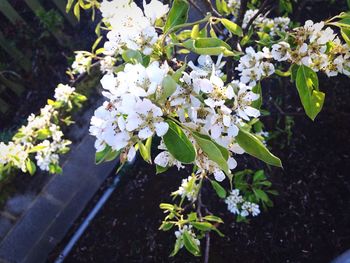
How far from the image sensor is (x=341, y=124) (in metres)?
2.20

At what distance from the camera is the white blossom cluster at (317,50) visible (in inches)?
40.2

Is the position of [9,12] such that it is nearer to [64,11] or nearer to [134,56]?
[64,11]

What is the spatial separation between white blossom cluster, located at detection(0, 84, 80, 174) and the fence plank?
122cm

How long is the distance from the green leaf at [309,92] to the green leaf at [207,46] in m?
0.23

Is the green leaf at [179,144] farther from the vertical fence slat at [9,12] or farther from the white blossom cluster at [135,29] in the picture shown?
the vertical fence slat at [9,12]

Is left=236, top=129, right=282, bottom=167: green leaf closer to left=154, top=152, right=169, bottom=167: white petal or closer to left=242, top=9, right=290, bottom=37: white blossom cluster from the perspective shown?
left=154, top=152, right=169, bottom=167: white petal

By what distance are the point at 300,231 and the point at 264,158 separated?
1.33 m

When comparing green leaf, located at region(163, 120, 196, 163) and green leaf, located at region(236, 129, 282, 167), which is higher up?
green leaf, located at region(163, 120, 196, 163)

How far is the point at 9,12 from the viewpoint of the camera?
110 inches

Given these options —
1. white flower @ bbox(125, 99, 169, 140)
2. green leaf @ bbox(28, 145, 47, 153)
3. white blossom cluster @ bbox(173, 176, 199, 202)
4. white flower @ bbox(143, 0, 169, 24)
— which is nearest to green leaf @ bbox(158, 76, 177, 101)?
white flower @ bbox(125, 99, 169, 140)

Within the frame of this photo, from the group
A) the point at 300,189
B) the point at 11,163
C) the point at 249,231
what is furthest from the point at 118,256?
the point at 300,189

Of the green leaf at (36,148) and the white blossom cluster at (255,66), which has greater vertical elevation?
the green leaf at (36,148)

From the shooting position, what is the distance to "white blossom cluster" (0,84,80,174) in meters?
1.58

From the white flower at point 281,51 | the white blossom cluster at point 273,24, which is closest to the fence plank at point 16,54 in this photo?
the white blossom cluster at point 273,24
